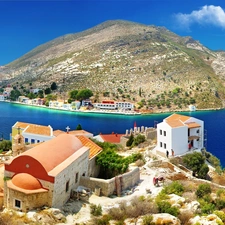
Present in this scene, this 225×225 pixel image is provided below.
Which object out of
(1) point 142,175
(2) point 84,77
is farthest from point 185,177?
(2) point 84,77

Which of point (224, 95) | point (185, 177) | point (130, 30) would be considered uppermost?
point (130, 30)

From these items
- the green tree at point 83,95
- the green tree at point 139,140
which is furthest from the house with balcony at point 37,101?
the green tree at point 139,140

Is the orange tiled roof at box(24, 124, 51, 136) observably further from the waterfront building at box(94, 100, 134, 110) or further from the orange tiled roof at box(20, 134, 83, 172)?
the waterfront building at box(94, 100, 134, 110)

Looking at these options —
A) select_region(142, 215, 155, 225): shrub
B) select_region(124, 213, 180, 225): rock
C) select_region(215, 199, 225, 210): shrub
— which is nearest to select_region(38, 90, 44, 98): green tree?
select_region(215, 199, 225, 210): shrub

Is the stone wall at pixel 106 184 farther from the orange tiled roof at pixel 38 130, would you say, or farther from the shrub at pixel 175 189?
the orange tiled roof at pixel 38 130

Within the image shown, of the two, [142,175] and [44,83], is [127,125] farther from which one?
[44,83]

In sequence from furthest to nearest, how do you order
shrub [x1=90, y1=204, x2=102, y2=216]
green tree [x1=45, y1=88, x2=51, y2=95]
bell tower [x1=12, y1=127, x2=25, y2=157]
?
green tree [x1=45, y1=88, x2=51, y2=95], bell tower [x1=12, y1=127, x2=25, y2=157], shrub [x1=90, y1=204, x2=102, y2=216]

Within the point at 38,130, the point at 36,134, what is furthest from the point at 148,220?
the point at 38,130
